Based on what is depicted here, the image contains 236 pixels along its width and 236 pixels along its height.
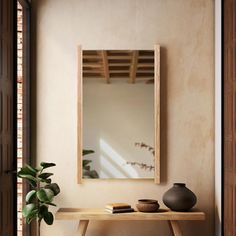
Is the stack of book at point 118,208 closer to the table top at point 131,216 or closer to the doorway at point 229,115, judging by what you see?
the table top at point 131,216

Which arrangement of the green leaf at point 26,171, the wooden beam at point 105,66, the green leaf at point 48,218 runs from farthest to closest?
the wooden beam at point 105,66, the green leaf at point 48,218, the green leaf at point 26,171

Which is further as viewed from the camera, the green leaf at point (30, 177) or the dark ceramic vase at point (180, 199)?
the dark ceramic vase at point (180, 199)

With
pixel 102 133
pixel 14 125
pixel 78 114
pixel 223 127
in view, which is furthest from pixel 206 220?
pixel 14 125

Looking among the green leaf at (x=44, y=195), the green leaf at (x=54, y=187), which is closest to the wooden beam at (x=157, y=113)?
the green leaf at (x=54, y=187)

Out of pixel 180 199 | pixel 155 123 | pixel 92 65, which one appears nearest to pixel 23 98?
pixel 92 65

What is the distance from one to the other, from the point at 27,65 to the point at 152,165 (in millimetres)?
1455

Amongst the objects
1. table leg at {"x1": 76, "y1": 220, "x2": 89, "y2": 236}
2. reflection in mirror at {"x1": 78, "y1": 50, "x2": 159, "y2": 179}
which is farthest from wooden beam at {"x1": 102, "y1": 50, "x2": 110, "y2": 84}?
table leg at {"x1": 76, "y1": 220, "x2": 89, "y2": 236}

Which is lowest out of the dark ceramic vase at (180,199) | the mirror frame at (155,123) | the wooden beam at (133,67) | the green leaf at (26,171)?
the dark ceramic vase at (180,199)

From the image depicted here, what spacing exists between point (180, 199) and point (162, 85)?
1.07 metres

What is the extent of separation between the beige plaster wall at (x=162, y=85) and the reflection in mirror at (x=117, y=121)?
0.35 ft

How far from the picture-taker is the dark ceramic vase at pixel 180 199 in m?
4.22

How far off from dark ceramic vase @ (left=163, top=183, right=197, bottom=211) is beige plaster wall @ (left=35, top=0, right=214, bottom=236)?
0.30 m

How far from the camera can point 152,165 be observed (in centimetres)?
458

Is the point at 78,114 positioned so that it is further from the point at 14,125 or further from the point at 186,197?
the point at 186,197
